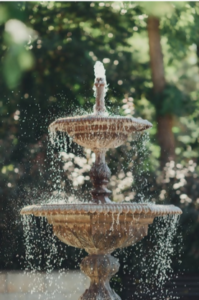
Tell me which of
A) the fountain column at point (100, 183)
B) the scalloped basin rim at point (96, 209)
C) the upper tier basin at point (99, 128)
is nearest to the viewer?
the scalloped basin rim at point (96, 209)

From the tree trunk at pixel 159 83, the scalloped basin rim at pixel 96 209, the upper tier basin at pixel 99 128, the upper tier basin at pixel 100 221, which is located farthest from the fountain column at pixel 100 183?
the tree trunk at pixel 159 83

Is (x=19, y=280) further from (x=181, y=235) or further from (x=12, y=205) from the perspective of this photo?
(x=181, y=235)

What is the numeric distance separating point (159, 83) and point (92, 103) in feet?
3.60

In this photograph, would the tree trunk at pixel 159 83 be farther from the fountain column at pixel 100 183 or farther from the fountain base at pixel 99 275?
the fountain base at pixel 99 275

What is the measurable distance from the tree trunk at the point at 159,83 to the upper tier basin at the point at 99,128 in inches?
129

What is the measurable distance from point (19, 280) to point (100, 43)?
153 inches

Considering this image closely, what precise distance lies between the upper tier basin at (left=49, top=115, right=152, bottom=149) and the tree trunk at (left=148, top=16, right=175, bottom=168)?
3283 mm

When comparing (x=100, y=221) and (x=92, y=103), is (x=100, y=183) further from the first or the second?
(x=92, y=103)

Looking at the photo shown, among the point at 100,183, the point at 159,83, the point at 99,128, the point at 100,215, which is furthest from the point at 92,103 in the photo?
the point at 100,215

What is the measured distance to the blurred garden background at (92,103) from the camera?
780 cm

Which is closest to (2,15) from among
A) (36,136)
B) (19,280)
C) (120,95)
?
(19,280)

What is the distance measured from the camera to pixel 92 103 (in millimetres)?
8984

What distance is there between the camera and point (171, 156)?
8523mm

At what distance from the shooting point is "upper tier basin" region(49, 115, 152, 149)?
4.91m
